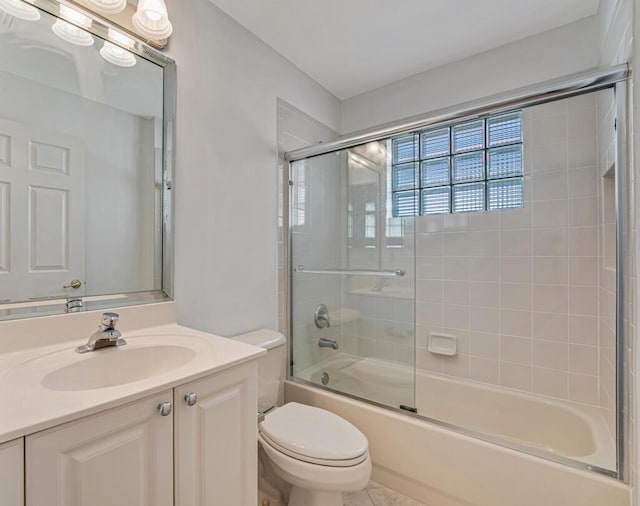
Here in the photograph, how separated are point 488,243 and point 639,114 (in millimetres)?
1047

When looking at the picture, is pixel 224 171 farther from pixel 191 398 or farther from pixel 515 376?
pixel 515 376

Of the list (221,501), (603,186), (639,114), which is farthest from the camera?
(603,186)

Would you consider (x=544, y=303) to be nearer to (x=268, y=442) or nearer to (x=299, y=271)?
(x=299, y=271)

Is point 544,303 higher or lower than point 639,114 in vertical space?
lower

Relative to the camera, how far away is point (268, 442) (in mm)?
1327

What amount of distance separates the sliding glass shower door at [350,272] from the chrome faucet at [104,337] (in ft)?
3.70

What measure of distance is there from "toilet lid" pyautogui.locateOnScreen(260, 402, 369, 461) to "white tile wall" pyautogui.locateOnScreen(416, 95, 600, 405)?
41.2 inches

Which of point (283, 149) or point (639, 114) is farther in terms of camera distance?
point (283, 149)

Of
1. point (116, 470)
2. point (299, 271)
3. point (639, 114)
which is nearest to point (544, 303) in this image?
point (639, 114)

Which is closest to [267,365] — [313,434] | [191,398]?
[313,434]

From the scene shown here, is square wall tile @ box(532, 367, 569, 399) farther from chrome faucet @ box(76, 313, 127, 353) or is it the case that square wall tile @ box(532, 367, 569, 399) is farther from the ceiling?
chrome faucet @ box(76, 313, 127, 353)

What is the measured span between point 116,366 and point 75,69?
107 cm

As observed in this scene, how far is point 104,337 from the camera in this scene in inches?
39.9

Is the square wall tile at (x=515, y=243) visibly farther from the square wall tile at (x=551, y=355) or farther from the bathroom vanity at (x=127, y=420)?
the bathroom vanity at (x=127, y=420)
